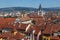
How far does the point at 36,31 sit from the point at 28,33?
91.8 inches

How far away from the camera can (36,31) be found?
38312mm

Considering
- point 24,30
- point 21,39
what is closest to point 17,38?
point 21,39

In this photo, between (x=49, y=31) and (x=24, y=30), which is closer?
(x=49, y=31)

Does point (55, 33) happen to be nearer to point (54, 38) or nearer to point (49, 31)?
point (49, 31)

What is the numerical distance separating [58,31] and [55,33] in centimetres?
50

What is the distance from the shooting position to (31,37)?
38656 millimetres

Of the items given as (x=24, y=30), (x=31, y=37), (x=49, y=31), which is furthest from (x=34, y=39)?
(x=24, y=30)

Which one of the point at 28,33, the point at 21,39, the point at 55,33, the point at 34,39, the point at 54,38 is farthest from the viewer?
the point at 28,33

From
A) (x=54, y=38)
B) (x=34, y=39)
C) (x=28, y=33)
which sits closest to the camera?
(x=54, y=38)

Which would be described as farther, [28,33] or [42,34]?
[28,33]

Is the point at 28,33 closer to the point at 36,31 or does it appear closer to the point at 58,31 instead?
the point at 36,31

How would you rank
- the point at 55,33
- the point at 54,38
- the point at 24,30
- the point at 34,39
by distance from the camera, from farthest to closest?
the point at 24,30 < the point at 34,39 < the point at 55,33 < the point at 54,38

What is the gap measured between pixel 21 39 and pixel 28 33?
332 inches

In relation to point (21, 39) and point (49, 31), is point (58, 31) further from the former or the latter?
point (21, 39)
